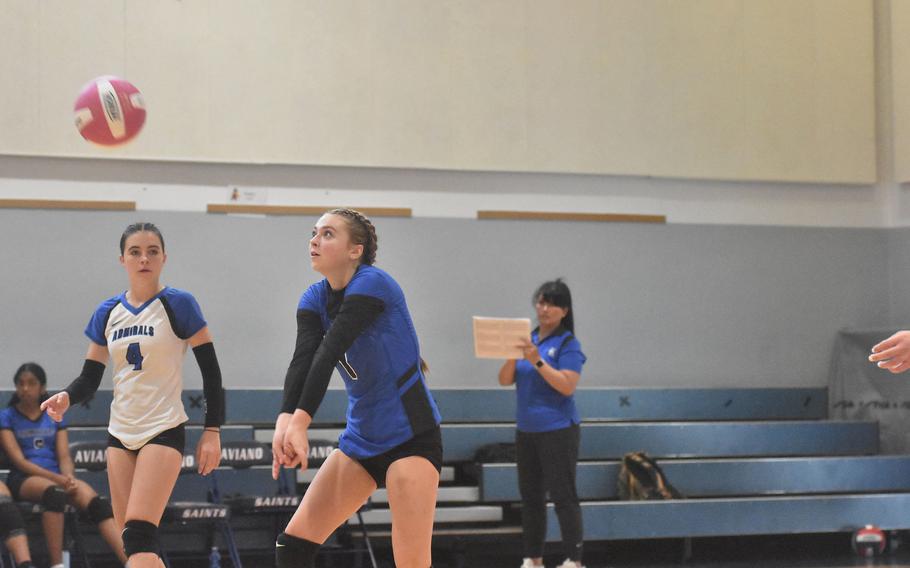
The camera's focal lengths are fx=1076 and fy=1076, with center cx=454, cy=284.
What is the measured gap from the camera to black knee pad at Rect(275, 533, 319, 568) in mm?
3686

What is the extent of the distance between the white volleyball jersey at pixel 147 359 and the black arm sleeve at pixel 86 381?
15cm

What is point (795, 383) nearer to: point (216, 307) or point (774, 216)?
point (774, 216)

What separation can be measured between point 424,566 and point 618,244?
6899mm

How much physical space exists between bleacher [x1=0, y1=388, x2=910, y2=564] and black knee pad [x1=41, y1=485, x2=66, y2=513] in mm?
→ 836

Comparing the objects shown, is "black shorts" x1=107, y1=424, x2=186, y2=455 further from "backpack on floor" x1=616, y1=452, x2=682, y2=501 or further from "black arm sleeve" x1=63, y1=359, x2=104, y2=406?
"backpack on floor" x1=616, y1=452, x2=682, y2=501

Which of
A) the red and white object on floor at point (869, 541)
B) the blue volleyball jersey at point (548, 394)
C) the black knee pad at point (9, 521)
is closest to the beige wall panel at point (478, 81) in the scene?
the blue volleyball jersey at point (548, 394)

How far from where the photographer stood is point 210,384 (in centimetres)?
471

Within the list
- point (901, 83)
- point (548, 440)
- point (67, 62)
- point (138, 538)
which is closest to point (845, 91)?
point (901, 83)

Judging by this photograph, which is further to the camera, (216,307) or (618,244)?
(618,244)

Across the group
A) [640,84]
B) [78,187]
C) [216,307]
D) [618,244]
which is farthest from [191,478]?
[640,84]

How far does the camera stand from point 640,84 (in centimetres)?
1028

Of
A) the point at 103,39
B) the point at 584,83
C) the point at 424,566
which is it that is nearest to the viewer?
the point at 424,566

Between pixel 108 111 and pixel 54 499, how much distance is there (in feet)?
8.47

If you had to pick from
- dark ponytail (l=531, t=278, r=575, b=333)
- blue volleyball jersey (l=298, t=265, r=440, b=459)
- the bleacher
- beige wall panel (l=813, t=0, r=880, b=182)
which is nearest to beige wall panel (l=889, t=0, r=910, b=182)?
beige wall panel (l=813, t=0, r=880, b=182)
